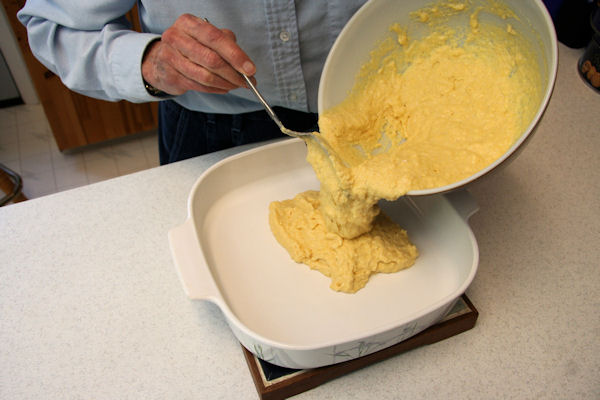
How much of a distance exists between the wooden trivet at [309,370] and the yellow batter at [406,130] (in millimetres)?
113

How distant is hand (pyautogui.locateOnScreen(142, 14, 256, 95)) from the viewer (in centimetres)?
63

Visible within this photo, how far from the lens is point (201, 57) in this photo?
643 millimetres

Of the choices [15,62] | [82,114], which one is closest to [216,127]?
[82,114]

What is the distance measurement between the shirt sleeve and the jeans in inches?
7.2

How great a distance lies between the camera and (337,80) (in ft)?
2.50

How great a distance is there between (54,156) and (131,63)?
62.2 inches

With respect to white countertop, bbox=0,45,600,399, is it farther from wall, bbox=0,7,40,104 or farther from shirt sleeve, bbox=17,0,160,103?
wall, bbox=0,7,40,104

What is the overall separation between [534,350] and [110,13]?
924mm

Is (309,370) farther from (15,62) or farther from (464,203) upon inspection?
(15,62)

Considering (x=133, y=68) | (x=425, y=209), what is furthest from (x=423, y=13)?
(x=133, y=68)

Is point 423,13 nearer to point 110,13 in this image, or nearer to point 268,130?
point 268,130

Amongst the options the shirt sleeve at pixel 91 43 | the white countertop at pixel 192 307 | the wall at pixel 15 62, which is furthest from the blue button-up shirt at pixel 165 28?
the wall at pixel 15 62

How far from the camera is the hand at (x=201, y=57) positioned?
63 centimetres

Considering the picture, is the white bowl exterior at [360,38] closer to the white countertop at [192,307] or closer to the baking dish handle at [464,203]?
the baking dish handle at [464,203]
